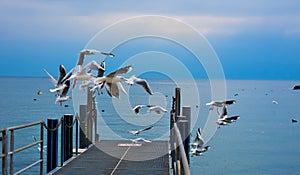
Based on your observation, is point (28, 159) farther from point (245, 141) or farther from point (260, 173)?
point (245, 141)

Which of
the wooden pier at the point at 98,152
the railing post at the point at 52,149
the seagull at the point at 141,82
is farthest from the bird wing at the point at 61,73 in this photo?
the railing post at the point at 52,149

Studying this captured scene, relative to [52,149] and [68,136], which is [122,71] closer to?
[52,149]

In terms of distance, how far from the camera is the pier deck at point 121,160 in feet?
37.8

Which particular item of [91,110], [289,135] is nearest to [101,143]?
[91,110]

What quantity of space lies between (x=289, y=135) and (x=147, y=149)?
37.1 meters

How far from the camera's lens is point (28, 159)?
3197 cm

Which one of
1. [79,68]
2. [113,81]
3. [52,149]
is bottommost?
[52,149]

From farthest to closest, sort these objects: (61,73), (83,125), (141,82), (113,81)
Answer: (83,125), (61,73), (141,82), (113,81)

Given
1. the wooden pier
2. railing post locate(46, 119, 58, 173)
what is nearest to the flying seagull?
the wooden pier

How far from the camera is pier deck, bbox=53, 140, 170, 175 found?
11.5 metres

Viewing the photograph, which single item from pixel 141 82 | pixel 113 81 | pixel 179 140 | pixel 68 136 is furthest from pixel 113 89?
pixel 68 136

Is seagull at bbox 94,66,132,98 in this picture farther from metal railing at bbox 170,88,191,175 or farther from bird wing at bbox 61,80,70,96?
metal railing at bbox 170,88,191,175

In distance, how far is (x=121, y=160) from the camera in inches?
507

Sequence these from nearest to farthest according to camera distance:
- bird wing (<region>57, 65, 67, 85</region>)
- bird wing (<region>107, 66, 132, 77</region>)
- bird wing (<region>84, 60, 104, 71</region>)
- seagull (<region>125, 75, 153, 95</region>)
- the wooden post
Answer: bird wing (<region>107, 66, 132, 77</region>) → bird wing (<region>84, 60, 104, 71</region>) → seagull (<region>125, 75, 153, 95</region>) → bird wing (<region>57, 65, 67, 85</region>) → the wooden post
